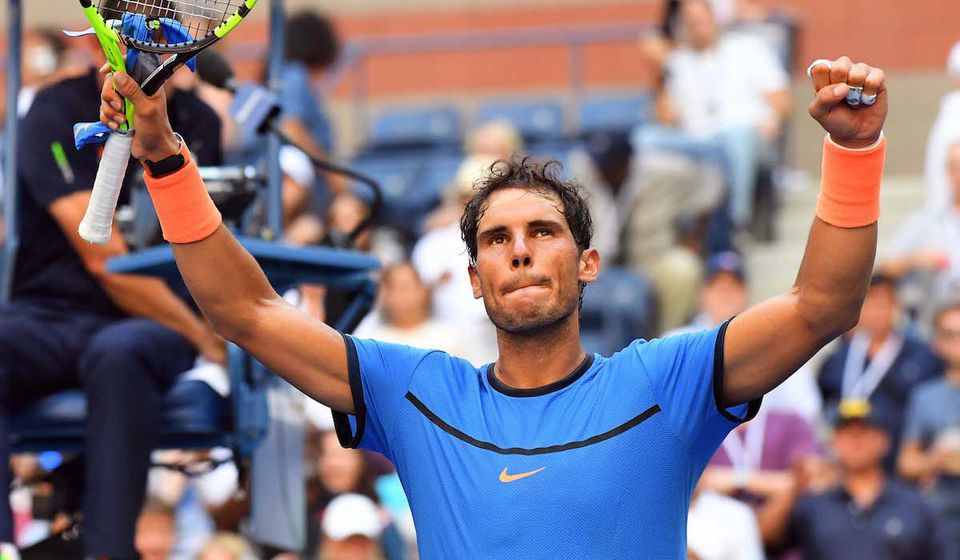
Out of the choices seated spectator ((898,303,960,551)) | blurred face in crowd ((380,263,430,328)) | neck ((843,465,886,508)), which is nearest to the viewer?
neck ((843,465,886,508))

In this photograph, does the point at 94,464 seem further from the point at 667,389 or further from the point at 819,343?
the point at 819,343

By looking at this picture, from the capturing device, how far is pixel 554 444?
3344 mm

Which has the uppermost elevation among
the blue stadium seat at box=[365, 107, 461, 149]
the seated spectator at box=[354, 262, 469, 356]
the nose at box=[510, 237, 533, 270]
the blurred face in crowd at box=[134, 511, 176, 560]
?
the nose at box=[510, 237, 533, 270]

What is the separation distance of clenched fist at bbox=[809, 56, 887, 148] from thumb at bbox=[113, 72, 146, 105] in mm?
1294

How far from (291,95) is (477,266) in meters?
5.50

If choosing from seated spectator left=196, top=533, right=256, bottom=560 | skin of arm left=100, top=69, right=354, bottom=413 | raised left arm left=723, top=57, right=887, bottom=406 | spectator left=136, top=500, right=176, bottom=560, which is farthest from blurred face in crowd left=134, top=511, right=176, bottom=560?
raised left arm left=723, top=57, right=887, bottom=406

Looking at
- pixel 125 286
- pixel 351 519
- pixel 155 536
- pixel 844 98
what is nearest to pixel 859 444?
pixel 351 519

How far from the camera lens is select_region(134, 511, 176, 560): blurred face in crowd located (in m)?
6.62

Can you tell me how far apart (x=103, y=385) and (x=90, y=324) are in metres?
0.37

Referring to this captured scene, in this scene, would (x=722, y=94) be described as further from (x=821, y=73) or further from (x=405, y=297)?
(x=821, y=73)

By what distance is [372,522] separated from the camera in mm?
6531

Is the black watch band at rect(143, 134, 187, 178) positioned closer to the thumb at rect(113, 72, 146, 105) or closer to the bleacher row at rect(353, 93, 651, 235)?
the thumb at rect(113, 72, 146, 105)

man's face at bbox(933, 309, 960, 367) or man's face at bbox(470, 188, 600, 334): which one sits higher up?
man's face at bbox(470, 188, 600, 334)

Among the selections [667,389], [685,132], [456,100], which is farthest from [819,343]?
[456,100]
